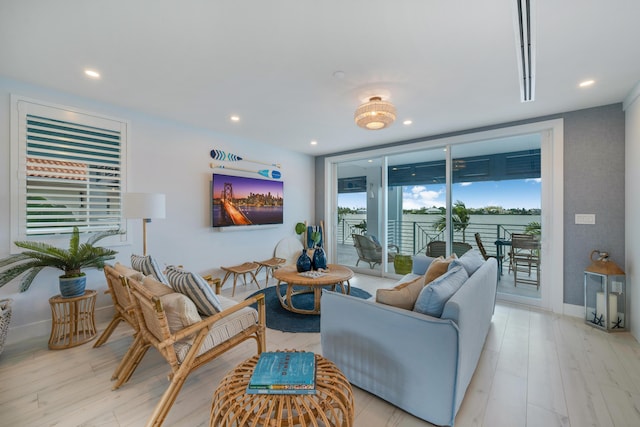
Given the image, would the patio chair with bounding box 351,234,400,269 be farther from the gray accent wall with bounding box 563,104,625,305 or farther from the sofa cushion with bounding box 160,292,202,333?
the sofa cushion with bounding box 160,292,202,333

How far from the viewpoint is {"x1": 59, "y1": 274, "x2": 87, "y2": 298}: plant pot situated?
248cm

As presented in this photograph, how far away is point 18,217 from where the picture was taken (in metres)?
2.52

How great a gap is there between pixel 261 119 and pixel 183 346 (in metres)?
2.79

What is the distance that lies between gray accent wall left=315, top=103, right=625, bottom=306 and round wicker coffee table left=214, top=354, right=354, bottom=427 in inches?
139

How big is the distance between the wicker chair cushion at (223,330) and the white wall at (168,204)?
6.74 ft

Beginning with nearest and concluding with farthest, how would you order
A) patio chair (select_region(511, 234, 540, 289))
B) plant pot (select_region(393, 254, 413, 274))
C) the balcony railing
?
1. patio chair (select_region(511, 234, 540, 289))
2. the balcony railing
3. plant pot (select_region(393, 254, 413, 274))

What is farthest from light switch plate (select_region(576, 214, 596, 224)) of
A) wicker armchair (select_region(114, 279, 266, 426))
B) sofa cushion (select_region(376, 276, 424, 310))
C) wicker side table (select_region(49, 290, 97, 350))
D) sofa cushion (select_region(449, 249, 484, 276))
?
wicker side table (select_region(49, 290, 97, 350))

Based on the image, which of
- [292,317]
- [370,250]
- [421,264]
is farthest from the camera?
[370,250]

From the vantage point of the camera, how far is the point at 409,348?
5.25ft

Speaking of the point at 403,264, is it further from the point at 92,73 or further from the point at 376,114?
the point at 92,73

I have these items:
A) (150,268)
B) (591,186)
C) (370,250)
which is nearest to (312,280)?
(150,268)

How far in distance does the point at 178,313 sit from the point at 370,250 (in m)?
4.05

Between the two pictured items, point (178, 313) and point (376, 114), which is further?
point (376, 114)

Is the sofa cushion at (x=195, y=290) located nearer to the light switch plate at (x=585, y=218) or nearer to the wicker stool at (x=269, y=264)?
the wicker stool at (x=269, y=264)
